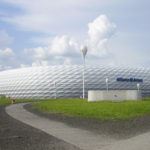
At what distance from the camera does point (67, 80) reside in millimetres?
136875

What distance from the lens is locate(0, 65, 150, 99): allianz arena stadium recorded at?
136000 millimetres

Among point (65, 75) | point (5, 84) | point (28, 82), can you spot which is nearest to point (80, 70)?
point (65, 75)

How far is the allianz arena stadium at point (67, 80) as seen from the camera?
136 meters

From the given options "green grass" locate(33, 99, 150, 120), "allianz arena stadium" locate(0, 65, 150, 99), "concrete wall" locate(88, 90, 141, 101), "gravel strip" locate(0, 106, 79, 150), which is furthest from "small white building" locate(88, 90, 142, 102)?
"allianz arena stadium" locate(0, 65, 150, 99)

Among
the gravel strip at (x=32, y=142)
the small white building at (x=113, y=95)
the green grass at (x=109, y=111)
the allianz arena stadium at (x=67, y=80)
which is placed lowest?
the gravel strip at (x=32, y=142)

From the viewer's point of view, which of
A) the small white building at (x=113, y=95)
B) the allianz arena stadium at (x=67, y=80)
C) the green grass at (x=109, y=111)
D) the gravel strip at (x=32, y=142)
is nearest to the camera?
the gravel strip at (x=32, y=142)

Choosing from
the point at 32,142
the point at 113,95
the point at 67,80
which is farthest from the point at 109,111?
the point at 67,80

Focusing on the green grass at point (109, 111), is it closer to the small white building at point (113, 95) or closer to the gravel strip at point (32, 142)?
the gravel strip at point (32, 142)

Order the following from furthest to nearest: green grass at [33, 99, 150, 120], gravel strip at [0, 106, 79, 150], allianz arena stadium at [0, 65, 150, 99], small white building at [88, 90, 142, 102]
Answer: allianz arena stadium at [0, 65, 150, 99] < small white building at [88, 90, 142, 102] < green grass at [33, 99, 150, 120] < gravel strip at [0, 106, 79, 150]

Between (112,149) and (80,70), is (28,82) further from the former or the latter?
(112,149)

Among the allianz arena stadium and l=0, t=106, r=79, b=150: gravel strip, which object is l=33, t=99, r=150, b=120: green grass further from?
the allianz arena stadium

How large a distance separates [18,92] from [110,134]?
12965 centimetres

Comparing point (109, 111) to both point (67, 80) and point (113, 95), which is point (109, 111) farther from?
point (67, 80)

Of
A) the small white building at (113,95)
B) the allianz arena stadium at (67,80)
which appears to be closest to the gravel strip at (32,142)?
the small white building at (113,95)
